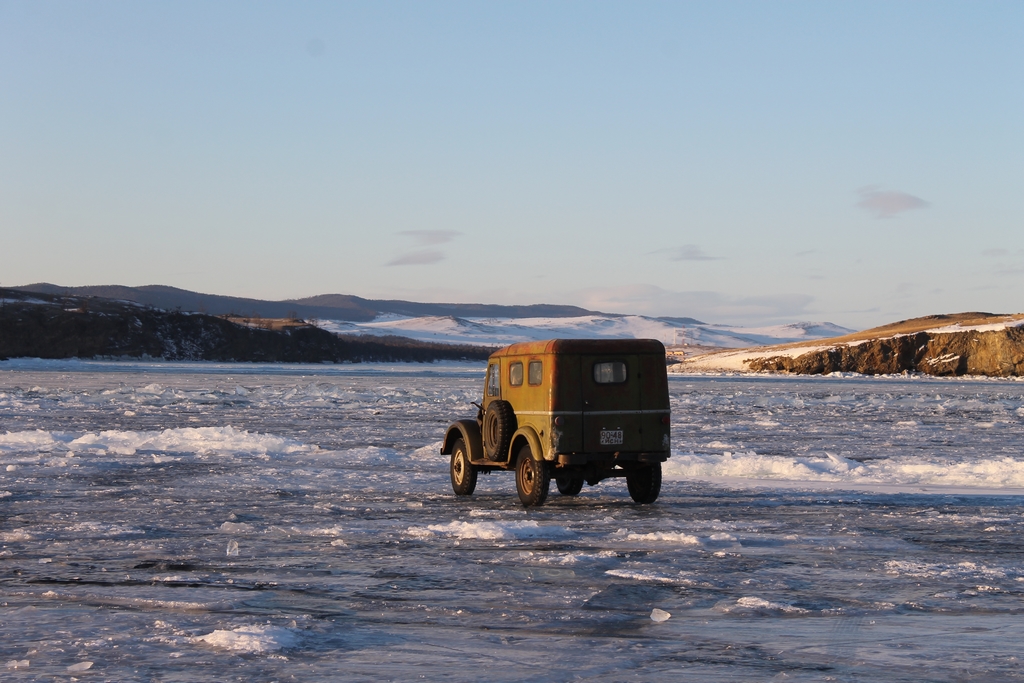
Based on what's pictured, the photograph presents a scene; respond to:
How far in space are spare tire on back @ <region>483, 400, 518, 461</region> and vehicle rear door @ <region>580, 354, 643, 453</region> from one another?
1390 millimetres

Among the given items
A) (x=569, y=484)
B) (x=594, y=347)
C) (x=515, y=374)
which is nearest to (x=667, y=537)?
(x=594, y=347)

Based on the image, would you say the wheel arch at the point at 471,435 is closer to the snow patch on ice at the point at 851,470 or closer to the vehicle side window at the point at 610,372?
the vehicle side window at the point at 610,372

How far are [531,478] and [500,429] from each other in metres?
0.97

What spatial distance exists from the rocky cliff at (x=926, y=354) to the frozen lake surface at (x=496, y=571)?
103m

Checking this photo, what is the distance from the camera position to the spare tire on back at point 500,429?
1589 cm

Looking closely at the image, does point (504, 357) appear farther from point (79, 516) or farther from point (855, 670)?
point (855, 670)

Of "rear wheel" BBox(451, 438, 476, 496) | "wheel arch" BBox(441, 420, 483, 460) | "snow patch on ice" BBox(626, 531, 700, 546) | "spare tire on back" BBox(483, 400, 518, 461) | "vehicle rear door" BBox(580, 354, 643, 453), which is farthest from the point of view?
"rear wheel" BBox(451, 438, 476, 496)

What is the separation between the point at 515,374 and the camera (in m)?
16.1

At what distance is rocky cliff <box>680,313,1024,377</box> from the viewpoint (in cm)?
11694

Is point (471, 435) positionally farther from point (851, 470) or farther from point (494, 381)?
point (851, 470)

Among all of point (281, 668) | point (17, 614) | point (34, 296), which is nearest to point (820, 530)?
point (281, 668)

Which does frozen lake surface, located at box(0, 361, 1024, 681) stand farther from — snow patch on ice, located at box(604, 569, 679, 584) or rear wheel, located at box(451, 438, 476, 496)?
rear wheel, located at box(451, 438, 476, 496)

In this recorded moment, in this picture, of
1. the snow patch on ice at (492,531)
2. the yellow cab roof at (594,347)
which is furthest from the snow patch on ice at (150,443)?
the snow patch on ice at (492,531)

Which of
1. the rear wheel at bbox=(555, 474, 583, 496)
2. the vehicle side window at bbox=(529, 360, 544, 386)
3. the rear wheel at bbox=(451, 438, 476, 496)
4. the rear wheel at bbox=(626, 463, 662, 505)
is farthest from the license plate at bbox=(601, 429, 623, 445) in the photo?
the rear wheel at bbox=(451, 438, 476, 496)
